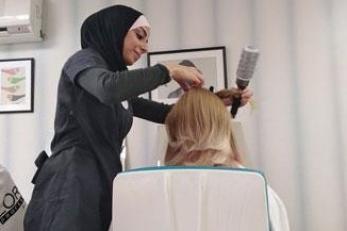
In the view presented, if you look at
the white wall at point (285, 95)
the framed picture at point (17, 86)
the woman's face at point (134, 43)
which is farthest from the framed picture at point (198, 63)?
the woman's face at point (134, 43)

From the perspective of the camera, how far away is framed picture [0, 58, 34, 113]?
2.77 meters

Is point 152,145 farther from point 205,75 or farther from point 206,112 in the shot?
point 206,112

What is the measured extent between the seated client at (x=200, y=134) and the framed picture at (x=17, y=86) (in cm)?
152

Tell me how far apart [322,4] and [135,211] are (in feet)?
6.21

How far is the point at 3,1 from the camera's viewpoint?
2691 mm

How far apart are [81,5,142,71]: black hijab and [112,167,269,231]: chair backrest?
1.67ft

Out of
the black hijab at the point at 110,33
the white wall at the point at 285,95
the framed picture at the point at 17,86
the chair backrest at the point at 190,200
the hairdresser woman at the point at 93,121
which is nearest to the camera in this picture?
the chair backrest at the point at 190,200

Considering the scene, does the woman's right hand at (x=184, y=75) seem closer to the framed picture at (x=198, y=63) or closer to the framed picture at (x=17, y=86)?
the framed picture at (x=198, y=63)

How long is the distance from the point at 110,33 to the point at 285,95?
4.37 ft

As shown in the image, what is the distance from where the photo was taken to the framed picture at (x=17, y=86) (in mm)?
2771

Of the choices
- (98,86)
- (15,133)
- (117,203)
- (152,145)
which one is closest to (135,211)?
(117,203)

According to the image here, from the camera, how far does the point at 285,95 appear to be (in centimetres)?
254

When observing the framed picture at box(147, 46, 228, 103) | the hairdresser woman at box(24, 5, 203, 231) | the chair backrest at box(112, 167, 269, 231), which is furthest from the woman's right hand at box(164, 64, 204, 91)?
the framed picture at box(147, 46, 228, 103)

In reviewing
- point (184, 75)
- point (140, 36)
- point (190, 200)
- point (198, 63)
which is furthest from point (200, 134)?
point (198, 63)
